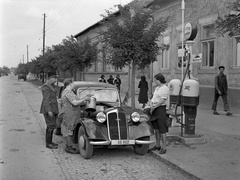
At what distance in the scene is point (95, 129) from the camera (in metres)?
6.41

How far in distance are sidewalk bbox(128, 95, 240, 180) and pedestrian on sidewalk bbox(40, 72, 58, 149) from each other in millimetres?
2454

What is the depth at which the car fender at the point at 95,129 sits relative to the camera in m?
6.33

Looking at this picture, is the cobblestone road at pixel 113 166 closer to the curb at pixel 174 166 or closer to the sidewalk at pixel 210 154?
the curb at pixel 174 166

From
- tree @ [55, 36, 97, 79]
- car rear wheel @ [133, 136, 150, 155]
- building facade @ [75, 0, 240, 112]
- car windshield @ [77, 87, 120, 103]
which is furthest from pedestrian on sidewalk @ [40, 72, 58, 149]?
tree @ [55, 36, 97, 79]

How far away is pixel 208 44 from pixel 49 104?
9898mm

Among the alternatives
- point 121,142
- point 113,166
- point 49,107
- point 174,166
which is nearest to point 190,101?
point 174,166

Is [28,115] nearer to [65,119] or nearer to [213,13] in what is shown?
[65,119]

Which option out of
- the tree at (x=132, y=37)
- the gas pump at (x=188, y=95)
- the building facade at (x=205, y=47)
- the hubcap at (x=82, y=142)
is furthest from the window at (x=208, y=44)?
the hubcap at (x=82, y=142)

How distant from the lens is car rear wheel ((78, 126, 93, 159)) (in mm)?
6426

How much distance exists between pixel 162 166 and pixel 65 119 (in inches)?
93.8

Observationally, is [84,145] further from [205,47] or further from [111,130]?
[205,47]

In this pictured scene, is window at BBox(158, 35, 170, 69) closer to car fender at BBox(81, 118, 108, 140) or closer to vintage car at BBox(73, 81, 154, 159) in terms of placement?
vintage car at BBox(73, 81, 154, 159)

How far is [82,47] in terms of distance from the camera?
2234 centimetres

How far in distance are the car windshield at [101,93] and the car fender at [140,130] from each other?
1454mm
